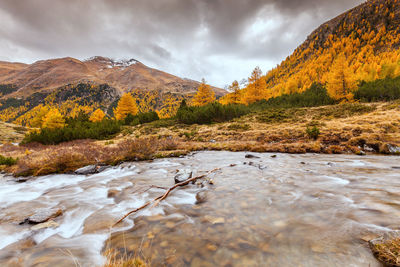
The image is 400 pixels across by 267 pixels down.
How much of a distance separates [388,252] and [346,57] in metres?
98.6

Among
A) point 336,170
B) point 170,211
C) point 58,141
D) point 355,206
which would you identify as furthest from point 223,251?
point 58,141

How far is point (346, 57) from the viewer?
71125 millimetres

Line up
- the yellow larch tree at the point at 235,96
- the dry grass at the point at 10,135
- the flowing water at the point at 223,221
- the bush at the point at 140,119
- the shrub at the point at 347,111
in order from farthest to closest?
1. the yellow larch tree at the point at 235,96
2. the bush at the point at 140,119
3. the dry grass at the point at 10,135
4. the shrub at the point at 347,111
5. the flowing water at the point at 223,221

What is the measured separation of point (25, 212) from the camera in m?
3.45

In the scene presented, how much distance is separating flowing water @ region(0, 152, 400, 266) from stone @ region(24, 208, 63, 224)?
0.51 ft

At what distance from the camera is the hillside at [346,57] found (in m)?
26.5

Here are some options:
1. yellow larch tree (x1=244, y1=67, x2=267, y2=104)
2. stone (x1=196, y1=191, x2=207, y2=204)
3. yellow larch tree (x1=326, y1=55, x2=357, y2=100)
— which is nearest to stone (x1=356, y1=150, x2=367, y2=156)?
stone (x1=196, y1=191, x2=207, y2=204)

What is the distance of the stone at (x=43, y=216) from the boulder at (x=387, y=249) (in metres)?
4.75

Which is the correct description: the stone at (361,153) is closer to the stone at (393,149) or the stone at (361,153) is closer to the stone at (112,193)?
the stone at (393,149)

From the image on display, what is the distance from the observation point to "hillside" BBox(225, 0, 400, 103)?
87.0ft

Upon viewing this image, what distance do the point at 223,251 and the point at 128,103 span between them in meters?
37.9

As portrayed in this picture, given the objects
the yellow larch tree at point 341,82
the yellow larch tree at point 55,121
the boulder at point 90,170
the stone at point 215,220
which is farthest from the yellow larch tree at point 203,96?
the stone at point 215,220

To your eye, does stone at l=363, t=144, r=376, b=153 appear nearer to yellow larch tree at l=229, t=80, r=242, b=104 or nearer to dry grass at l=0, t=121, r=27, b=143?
yellow larch tree at l=229, t=80, r=242, b=104

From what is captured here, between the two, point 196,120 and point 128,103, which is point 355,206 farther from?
point 128,103
